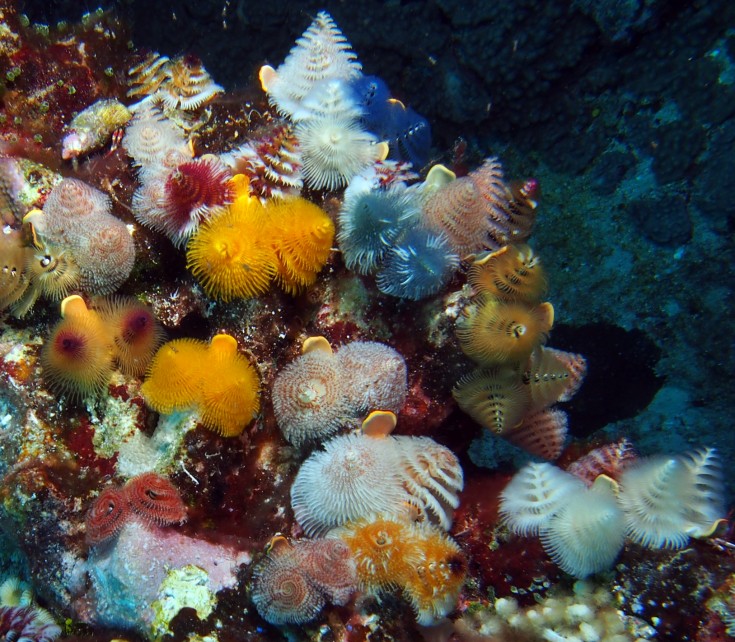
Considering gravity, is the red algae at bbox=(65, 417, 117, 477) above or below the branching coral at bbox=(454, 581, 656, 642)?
below

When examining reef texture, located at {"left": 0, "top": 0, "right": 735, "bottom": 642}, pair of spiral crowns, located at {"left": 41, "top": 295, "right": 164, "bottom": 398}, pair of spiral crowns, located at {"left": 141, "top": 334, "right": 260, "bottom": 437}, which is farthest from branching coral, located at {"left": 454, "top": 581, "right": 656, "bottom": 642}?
pair of spiral crowns, located at {"left": 41, "top": 295, "right": 164, "bottom": 398}

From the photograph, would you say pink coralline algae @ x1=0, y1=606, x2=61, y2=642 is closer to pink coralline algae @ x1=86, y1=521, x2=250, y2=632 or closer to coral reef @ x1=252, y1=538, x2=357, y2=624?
pink coralline algae @ x1=86, y1=521, x2=250, y2=632

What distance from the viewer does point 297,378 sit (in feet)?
10.5

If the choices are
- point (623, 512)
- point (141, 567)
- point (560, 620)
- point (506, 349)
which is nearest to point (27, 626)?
point (141, 567)

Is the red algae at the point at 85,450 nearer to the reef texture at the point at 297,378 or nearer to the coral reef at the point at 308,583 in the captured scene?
the reef texture at the point at 297,378

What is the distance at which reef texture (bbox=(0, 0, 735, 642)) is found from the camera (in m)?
2.98

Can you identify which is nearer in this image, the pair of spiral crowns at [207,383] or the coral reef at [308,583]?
the coral reef at [308,583]

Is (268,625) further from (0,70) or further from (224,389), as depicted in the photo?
(0,70)

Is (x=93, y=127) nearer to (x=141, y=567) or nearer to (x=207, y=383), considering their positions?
(x=207, y=383)

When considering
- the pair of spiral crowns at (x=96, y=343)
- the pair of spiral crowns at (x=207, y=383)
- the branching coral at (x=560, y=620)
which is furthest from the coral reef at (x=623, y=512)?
the pair of spiral crowns at (x=96, y=343)

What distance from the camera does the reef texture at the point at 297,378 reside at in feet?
9.77

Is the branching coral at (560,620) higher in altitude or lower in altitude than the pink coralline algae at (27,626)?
higher

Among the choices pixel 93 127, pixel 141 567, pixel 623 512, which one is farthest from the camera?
pixel 93 127

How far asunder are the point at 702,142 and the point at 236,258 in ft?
13.1
